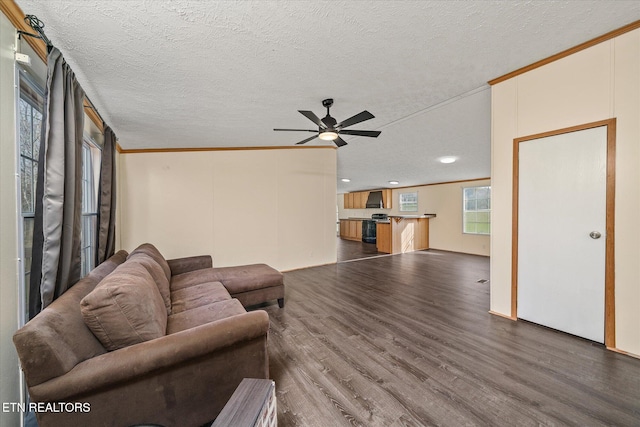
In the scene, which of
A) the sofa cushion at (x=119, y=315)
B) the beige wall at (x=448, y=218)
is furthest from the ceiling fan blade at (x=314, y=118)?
the beige wall at (x=448, y=218)

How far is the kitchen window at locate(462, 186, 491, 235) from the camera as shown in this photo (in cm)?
656

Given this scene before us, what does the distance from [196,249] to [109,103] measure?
2651 mm

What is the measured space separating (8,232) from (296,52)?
2.15 meters

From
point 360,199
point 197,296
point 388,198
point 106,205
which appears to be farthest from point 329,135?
point 360,199

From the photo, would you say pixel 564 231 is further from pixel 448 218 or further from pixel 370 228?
pixel 370 228

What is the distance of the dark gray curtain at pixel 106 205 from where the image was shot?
279cm

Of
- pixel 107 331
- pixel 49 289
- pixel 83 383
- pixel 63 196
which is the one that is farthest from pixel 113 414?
pixel 63 196

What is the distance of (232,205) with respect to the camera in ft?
15.6

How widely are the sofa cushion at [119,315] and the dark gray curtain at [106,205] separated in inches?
71.8

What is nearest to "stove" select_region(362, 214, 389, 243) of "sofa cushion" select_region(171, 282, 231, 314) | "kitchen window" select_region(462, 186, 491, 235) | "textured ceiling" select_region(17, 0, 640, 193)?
"kitchen window" select_region(462, 186, 491, 235)

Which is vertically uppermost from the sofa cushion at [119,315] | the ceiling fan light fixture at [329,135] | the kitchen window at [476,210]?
the ceiling fan light fixture at [329,135]

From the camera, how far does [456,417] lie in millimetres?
1426

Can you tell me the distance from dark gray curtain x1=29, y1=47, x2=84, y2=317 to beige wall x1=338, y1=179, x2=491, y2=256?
25.3 feet

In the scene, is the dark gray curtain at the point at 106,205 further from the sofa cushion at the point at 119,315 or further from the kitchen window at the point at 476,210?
the kitchen window at the point at 476,210
